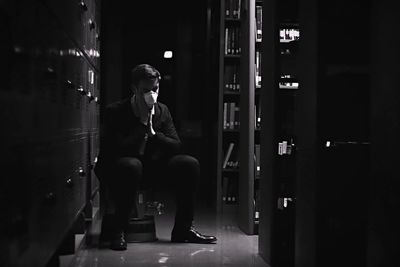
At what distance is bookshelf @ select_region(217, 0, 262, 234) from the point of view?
4.30 m

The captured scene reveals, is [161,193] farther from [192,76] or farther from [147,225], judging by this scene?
[147,225]

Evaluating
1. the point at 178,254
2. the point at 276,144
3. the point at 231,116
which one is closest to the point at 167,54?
the point at 231,116

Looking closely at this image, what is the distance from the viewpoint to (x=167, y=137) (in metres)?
4.04

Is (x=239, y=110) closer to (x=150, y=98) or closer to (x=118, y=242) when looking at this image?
(x=150, y=98)

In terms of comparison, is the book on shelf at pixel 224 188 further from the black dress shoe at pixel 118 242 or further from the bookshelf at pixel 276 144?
the black dress shoe at pixel 118 242

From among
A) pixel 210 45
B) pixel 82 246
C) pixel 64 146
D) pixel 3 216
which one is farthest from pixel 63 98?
pixel 210 45

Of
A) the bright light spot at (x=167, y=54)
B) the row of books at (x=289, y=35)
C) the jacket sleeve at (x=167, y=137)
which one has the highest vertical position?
the bright light spot at (x=167, y=54)

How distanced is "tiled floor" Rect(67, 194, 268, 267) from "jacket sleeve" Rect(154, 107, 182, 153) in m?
0.63

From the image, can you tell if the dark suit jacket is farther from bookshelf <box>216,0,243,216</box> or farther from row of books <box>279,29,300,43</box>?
bookshelf <box>216,0,243,216</box>

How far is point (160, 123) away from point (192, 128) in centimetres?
288

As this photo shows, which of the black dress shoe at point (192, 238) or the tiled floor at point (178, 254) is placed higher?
the black dress shoe at point (192, 238)

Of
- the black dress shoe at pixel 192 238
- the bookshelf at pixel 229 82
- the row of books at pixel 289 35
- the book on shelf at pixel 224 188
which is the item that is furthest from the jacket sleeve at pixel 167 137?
the book on shelf at pixel 224 188

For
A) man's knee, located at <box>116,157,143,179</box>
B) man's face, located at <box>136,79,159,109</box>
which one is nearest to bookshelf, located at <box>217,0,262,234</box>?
man's face, located at <box>136,79,159,109</box>

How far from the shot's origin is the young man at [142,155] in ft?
12.6
